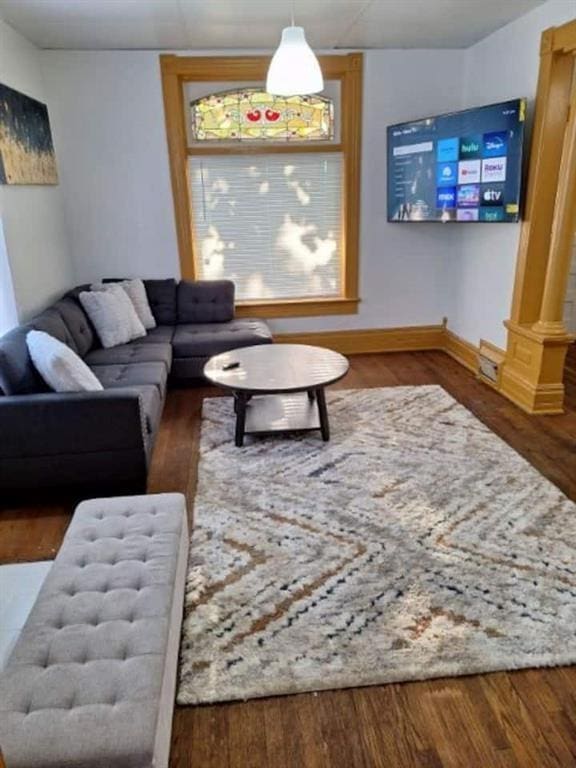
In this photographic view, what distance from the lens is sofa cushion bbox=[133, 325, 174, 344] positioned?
4.36 metres

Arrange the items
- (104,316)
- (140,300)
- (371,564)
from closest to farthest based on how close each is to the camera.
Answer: (371,564) → (104,316) → (140,300)

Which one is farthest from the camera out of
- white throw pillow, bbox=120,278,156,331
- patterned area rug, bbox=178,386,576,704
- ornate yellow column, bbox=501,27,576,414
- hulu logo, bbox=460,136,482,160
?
white throw pillow, bbox=120,278,156,331

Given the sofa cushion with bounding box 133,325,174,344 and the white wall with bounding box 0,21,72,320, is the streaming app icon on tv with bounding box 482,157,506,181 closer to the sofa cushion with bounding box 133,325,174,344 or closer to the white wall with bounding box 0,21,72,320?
the sofa cushion with bounding box 133,325,174,344

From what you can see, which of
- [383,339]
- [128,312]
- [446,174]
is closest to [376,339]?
[383,339]

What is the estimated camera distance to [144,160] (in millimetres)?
4723

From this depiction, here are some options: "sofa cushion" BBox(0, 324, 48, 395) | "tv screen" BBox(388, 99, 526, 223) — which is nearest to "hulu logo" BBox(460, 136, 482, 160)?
"tv screen" BBox(388, 99, 526, 223)

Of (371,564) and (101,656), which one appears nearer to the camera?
(101,656)

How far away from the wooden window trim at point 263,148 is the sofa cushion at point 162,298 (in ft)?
0.84

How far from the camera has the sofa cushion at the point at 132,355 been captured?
3.89 m

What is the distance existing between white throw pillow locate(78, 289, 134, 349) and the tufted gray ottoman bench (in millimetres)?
2428

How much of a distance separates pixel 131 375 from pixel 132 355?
0.49 meters

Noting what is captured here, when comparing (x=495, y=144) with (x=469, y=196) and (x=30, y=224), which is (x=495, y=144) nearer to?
(x=469, y=196)

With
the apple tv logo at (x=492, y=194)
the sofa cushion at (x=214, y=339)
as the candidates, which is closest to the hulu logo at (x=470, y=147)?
the apple tv logo at (x=492, y=194)

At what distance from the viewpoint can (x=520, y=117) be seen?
359cm
